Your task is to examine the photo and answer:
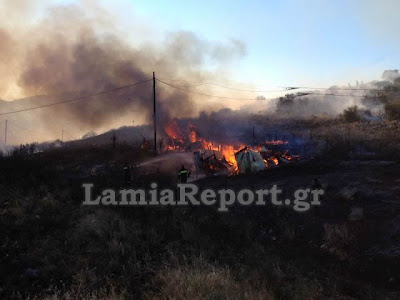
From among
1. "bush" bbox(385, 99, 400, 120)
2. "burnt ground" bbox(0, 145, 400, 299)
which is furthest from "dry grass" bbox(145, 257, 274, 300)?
"bush" bbox(385, 99, 400, 120)

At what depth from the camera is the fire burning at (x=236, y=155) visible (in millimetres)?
22925

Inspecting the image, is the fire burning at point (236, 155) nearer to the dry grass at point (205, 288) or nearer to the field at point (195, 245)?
the field at point (195, 245)

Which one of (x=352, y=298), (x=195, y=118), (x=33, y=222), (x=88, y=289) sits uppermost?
(x=195, y=118)

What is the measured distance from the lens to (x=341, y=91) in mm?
80062

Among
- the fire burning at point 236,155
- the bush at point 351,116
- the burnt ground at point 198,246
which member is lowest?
the burnt ground at point 198,246

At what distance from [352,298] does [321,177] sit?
395 inches

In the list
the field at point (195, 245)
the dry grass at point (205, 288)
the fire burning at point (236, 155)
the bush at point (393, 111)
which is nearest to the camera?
the dry grass at point (205, 288)

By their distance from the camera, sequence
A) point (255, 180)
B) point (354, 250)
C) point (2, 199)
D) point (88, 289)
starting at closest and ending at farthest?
point (88, 289)
point (354, 250)
point (2, 199)
point (255, 180)

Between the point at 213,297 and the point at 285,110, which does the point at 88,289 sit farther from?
the point at 285,110

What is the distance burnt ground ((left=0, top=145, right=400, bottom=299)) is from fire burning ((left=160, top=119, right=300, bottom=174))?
24.2ft

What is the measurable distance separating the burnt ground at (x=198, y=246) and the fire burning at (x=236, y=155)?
7.37 meters

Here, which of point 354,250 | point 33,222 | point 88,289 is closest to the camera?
point 88,289

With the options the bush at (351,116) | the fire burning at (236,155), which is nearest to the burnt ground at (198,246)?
the fire burning at (236,155)

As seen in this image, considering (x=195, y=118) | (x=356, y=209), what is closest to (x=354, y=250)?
(x=356, y=209)
